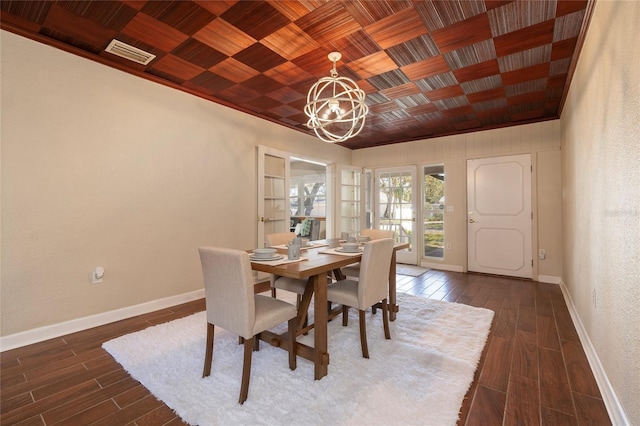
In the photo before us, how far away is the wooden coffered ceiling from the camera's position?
2043 mm

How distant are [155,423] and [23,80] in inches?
107

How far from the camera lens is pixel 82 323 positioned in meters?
2.55

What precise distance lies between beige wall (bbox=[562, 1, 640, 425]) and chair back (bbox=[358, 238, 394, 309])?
4.24 feet

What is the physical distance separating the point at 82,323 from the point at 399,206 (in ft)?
16.3

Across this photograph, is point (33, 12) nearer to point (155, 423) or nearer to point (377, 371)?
point (155, 423)

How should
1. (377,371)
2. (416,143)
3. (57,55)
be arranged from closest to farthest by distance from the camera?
(377,371) → (57,55) → (416,143)

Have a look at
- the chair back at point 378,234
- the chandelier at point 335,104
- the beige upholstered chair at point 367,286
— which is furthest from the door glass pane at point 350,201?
the beige upholstered chair at point 367,286

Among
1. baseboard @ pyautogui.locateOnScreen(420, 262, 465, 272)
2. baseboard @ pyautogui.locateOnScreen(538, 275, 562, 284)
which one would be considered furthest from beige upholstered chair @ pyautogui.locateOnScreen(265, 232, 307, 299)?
baseboard @ pyautogui.locateOnScreen(538, 275, 562, 284)

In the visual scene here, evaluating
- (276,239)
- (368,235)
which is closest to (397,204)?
(368,235)

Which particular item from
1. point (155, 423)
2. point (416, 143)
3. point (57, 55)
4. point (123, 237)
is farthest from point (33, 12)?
point (416, 143)

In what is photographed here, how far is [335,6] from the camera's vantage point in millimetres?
2023

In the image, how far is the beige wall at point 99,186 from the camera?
224 centimetres

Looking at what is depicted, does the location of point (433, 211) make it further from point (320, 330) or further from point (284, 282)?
point (320, 330)

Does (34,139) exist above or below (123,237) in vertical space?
above
